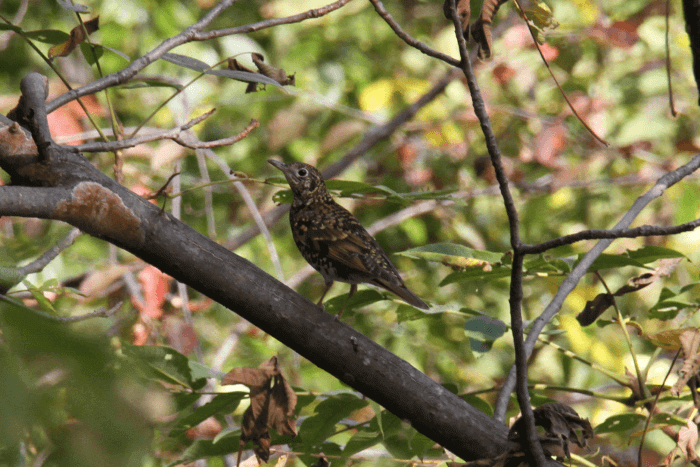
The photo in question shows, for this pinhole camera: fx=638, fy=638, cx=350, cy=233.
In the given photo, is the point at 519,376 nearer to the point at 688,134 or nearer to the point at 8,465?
the point at 8,465

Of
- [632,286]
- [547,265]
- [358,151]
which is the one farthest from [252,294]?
[358,151]

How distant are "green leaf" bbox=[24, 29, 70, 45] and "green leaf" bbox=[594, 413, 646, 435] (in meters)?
1.99

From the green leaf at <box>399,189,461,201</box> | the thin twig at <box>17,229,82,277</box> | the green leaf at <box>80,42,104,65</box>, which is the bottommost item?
the thin twig at <box>17,229,82,277</box>

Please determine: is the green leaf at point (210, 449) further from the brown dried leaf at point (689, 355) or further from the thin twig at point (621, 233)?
the brown dried leaf at point (689, 355)

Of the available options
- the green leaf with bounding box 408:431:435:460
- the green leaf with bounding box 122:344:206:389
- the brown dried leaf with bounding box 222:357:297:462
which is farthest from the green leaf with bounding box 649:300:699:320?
the green leaf with bounding box 122:344:206:389

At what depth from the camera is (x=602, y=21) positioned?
554 centimetres

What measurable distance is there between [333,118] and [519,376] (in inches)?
189

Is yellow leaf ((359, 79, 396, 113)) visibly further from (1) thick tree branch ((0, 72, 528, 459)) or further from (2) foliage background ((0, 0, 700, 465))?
(1) thick tree branch ((0, 72, 528, 459))

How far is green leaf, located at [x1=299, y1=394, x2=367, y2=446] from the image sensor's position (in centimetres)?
184

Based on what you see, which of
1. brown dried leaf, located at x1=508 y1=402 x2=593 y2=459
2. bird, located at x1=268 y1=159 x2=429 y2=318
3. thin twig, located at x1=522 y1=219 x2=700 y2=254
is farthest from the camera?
bird, located at x1=268 y1=159 x2=429 y2=318

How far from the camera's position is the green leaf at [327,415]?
184 centimetres

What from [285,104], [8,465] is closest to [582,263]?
[8,465]

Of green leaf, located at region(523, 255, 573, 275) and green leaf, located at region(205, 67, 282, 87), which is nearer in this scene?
green leaf, located at region(205, 67, 282, 87)

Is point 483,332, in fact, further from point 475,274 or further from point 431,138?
point 431,138
